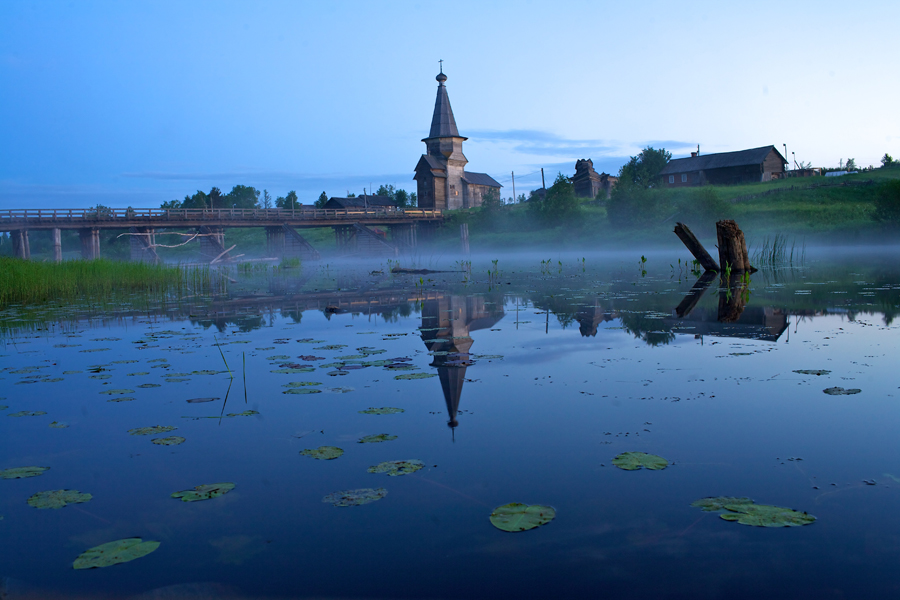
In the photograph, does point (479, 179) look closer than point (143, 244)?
No

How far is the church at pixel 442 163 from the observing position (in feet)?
227

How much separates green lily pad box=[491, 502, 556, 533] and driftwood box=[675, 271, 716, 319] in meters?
7.16

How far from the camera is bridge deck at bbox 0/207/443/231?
3641 centimetres

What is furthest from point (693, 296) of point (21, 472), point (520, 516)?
point (21, 472)

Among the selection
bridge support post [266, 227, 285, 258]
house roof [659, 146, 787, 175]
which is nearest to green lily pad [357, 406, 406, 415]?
bridge support post [266, 227, 285, 258]

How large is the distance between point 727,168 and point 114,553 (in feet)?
241

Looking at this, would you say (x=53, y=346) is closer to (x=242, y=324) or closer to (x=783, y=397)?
(x=242, y=324)

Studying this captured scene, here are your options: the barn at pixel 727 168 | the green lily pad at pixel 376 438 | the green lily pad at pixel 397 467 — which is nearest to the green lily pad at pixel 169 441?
the green lily pad at pixel 376 438

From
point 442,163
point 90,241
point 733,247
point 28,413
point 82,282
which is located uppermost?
point 442,163

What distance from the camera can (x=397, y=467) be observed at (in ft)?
11.5

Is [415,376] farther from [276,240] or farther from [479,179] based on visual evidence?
[479,179]

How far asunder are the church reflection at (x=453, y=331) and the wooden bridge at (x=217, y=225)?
30815 millimetres

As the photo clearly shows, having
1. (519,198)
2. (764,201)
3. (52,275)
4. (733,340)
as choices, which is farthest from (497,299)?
(519,198)

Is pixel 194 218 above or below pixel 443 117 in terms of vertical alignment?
below
